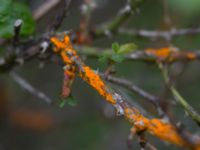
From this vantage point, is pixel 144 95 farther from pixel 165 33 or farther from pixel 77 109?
pixel 77 109

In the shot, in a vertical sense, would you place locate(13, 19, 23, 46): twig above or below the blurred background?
below

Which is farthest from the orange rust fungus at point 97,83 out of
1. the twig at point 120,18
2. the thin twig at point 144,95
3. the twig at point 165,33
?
the twig at point 165,33

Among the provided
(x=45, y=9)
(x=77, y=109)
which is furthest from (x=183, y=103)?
(x=77, y=109)

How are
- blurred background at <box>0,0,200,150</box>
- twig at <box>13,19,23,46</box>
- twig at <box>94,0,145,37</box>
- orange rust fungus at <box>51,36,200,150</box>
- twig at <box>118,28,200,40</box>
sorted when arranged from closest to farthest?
1. orange rust fungus at <box>51,36,200,150</box>
2. twig at <box>13,19,23,46</box>
3. twig at <box>94,0,145,37</box>
4. twig at <box>118,28,200,40</box>
5. blurred background at <box>0,0,200,150</box>

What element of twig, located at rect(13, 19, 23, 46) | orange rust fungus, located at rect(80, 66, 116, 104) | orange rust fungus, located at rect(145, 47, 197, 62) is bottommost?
orange rust fungus, located at rect(80, 66, 116, 104)

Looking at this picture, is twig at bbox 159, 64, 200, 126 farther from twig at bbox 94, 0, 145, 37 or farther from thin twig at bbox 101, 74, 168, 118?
twig at bbox 94, 0, 145, 37

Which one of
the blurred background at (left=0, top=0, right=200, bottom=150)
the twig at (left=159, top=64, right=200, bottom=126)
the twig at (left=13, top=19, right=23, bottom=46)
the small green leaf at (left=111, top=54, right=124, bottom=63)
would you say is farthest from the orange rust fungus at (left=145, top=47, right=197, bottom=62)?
the blurred background at (left=0, top=0, right=200, bottom=150)

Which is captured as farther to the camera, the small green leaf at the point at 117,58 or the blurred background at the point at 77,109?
the blurred background at the point at 77,109

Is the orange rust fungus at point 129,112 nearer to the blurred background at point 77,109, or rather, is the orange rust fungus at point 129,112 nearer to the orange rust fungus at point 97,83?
the orange rust fungus at point 97,83

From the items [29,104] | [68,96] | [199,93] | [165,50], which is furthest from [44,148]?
[68,96]

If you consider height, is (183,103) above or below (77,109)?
below

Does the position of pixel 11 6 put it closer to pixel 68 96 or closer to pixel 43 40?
pixel 43 40
